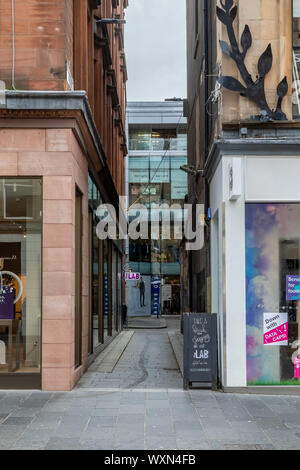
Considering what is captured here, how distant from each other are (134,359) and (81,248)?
436 cm

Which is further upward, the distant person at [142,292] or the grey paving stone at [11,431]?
the distant person at [142,292]

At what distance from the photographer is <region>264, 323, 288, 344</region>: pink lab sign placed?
1075 cm

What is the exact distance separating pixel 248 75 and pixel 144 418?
6.28 metres

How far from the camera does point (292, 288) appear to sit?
10820 mm

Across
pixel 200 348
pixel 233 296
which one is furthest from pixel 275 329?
pixel 200 348

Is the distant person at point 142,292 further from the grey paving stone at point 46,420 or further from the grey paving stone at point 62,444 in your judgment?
the grey paving stone at point 62,444

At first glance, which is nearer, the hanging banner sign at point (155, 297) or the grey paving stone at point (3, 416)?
the grey paving stone at point (3, 416)

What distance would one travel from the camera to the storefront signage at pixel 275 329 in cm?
1075

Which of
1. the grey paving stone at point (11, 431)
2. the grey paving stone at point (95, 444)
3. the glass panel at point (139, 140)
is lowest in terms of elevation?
the grey paving stone at point (95, 444)

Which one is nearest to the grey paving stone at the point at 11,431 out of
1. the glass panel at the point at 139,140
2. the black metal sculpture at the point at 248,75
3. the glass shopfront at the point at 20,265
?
the glass shopfront at the point at 20,265

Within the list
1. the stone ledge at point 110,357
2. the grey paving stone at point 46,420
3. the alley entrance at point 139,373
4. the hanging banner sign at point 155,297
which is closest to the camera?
the grey paving stone at point 46,420

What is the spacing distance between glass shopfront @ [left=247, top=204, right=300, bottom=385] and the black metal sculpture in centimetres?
178

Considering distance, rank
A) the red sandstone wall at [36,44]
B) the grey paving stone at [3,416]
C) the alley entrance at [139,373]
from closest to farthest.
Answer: the grey paving stone at [3,416]
the red sandstone wall at [36,44]
the alley entrance at [139,373]

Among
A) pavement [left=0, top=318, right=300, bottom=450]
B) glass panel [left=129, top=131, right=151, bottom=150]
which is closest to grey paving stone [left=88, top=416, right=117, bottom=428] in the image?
pavement [left=0, top=318, right=300, bottom=450]
